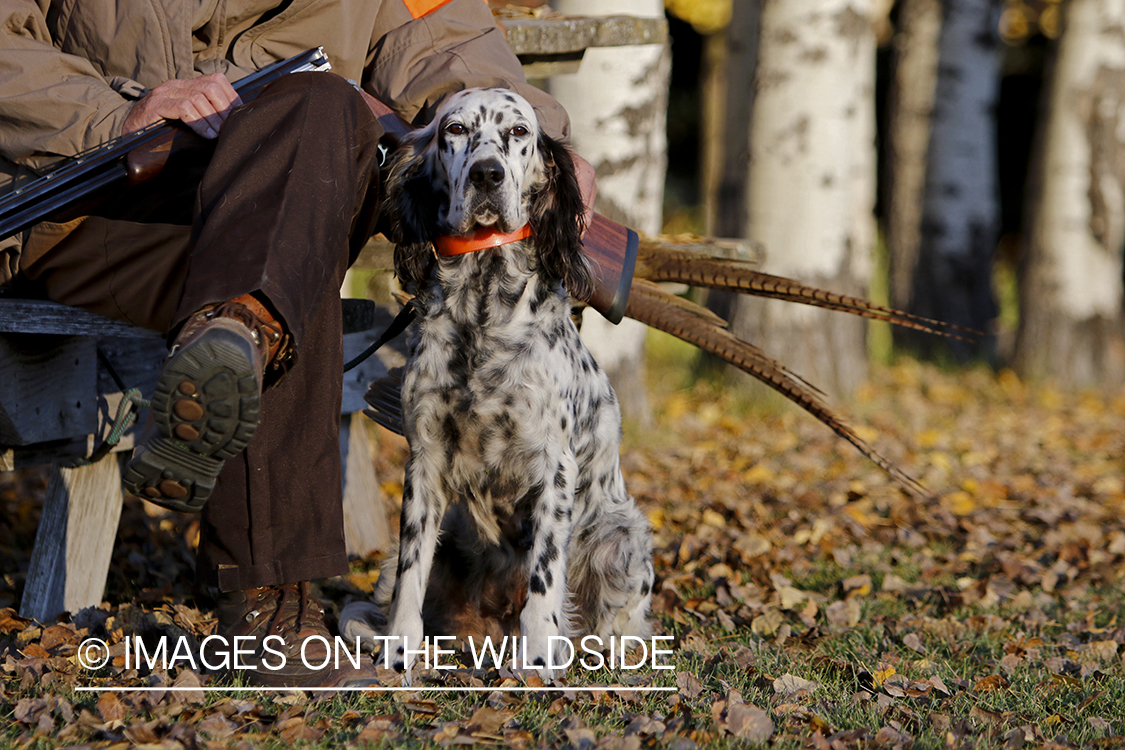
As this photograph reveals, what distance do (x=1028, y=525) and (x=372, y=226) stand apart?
11.3 feet

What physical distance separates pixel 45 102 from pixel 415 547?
1546mm

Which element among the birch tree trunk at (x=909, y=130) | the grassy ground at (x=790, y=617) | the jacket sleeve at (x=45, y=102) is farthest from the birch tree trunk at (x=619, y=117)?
the birch tree trunk at (x=909, y=130)

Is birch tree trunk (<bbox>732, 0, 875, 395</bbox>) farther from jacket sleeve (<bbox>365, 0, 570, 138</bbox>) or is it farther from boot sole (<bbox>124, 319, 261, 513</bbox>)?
boot sole (<bbox>124, 319, 261, 513</bbox>)

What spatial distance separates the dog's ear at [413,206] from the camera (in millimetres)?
3066

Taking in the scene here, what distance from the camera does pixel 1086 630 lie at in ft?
11.8

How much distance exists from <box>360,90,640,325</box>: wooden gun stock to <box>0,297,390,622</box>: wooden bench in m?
0.61

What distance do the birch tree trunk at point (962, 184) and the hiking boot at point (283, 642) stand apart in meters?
7.72

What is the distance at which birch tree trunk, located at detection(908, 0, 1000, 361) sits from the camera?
9031mm

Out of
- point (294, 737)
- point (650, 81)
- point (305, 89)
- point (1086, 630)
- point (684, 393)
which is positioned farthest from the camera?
point (684, 393)

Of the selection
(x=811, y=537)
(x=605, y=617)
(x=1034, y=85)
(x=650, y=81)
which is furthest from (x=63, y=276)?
(x=1034, y=85)

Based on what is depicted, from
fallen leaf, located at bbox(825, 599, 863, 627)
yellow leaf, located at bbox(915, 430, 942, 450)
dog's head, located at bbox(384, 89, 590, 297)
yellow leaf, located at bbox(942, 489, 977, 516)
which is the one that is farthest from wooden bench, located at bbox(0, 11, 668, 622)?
yellow leaf, located at bbox(915, 430, 942, 450)

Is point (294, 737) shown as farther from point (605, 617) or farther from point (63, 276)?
point (63, 276)

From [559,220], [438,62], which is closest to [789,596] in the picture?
[559,220]

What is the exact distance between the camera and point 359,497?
4.44 metres
